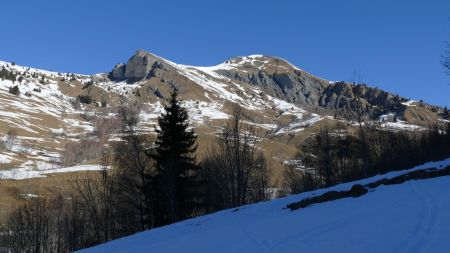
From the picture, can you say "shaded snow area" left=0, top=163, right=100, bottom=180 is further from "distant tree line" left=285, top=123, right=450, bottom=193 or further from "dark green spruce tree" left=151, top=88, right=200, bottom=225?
"dark green spruce tree" left=151, top=88, right=200, bottom=225

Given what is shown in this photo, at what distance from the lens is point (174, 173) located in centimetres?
4397

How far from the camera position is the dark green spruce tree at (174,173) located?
44.2m

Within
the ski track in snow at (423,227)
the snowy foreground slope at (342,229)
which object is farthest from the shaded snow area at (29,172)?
the ski track in snow at (423,227)

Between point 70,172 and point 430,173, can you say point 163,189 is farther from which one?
point 70,172

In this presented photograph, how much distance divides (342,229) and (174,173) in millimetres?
28148

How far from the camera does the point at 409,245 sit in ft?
42.9

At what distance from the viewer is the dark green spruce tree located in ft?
145

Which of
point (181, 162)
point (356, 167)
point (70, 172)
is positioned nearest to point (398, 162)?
point (356, 167)

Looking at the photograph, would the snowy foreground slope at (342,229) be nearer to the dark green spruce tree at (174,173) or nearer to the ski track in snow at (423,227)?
the ski track in snow at (423,227)

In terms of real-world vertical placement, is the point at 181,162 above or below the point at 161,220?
above

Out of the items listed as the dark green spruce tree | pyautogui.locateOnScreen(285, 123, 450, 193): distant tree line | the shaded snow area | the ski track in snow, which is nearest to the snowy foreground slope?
the ski track in snow

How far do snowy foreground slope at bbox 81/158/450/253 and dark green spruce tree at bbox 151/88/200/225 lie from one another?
42.0ft

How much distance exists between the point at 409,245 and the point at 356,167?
83042 mm

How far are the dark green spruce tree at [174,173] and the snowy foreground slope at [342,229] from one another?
12.8 m
